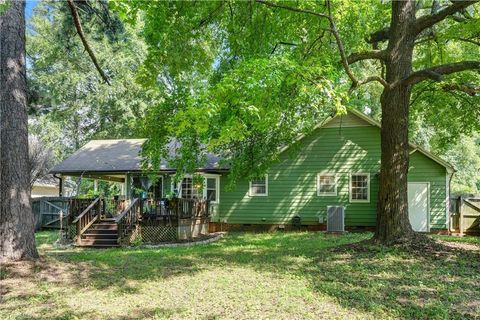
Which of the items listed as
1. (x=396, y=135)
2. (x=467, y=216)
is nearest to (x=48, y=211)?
(x=396, y=135)

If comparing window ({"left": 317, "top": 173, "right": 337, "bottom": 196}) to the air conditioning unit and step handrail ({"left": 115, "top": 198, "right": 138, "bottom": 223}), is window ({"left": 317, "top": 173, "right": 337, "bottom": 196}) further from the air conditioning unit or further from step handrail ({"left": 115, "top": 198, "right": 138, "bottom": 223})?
step handrail ({"left": 115, "top": 198, "right": 138, "bottom": 223})

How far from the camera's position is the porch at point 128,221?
1315cm

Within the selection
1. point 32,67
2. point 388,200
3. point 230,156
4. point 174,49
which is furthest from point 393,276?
point 32,67

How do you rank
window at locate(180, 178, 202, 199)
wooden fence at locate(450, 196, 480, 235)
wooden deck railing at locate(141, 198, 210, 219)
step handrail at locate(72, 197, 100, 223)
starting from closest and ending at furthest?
1. step handrail at locate(72, 197, 100, 223)
2. wooden deck railing at locate(141, 198, 210, 219)
3. wooden fence at locate(450, 196, 480, 235)
4. window at locate(180, 178, 202, 199)

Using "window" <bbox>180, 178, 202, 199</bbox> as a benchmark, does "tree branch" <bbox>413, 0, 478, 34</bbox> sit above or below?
above

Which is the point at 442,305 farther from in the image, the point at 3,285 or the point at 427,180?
the point at 427,180

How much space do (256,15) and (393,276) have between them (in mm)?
6541

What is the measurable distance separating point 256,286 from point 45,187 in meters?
A: 33.2

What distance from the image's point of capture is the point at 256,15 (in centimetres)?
964

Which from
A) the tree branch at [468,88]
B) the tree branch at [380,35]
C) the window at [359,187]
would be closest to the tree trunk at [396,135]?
the tree branch at [468,88]

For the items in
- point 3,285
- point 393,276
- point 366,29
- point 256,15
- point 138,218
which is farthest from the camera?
point 138,218

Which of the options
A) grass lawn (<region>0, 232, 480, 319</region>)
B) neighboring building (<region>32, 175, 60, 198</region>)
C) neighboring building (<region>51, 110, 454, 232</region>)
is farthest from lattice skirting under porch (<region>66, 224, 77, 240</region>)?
neighboring building (<region>32, 175, 60, 198</region>)

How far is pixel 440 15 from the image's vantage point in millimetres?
9617

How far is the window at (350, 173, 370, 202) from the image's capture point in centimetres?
1642
